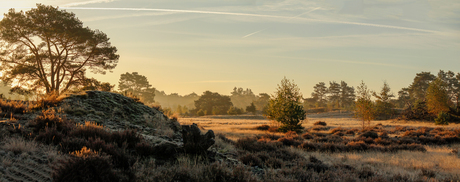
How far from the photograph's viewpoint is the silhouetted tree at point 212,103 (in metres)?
82.2

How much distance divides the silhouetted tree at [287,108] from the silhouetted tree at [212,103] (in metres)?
54.9

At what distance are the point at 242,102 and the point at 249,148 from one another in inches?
5728

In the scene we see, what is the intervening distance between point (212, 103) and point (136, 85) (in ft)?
85.8

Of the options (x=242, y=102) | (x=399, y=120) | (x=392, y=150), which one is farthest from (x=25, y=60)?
(x=242, y=102)

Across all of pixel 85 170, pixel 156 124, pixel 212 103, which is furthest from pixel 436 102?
pixel 212 103

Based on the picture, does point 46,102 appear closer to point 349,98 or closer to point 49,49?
point 49,49

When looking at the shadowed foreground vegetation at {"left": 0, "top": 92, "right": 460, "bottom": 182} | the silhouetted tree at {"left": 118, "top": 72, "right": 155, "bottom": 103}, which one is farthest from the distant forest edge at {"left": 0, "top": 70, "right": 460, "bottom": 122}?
the shadowed foreground vegetation at {"left": 0, "top": 92, "right": 460, "bottom": 182}

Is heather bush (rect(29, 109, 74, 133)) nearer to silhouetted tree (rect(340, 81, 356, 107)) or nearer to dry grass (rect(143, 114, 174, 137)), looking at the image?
dry grass (rect(143, 114, 174, 137))

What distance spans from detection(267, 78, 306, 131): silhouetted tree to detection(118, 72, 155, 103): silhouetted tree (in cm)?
5987

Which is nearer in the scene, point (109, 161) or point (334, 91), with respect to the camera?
point (109, 161)

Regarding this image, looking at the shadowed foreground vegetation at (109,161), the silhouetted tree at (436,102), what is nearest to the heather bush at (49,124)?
the shadowed foreground vegetation at (109,161)

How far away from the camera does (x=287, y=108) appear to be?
24266 millimetres

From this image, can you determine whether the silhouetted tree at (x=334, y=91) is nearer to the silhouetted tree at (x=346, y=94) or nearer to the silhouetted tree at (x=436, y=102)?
the silhouetted tree at (x=346, y=94)

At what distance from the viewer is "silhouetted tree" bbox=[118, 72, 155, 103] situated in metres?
78.0
